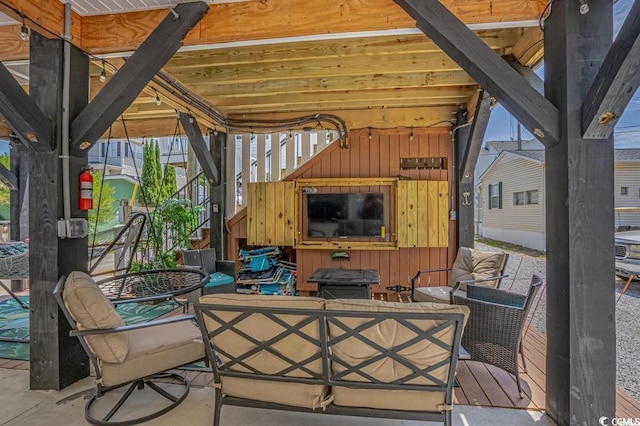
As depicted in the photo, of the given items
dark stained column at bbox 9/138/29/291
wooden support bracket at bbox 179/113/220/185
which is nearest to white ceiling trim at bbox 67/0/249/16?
wooden support bracket at bbox 179/113/220/185

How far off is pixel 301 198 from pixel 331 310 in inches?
149

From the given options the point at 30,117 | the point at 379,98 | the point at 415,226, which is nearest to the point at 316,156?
the point at 379,98

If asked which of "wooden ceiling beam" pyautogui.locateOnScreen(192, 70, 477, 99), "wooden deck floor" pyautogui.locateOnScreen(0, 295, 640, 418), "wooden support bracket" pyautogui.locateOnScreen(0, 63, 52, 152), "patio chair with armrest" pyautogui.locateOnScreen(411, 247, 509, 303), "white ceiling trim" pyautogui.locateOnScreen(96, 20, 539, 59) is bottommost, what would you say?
"wooden deck floor" pyautogui.locateOnScreen(0, 295, 640, 418)

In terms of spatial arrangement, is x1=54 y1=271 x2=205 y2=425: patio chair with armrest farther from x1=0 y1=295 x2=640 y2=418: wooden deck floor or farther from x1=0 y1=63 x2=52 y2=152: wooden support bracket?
x1=0 y1=63 x2=52 y2=152: wooden support bracket

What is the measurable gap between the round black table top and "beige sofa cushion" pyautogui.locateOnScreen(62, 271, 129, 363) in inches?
24.0

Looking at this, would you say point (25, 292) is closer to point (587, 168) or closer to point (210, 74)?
point (210, 74)

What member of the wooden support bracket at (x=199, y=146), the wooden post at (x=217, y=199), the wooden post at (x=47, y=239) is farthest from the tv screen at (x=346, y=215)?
the wooden post at (x=47, y=239)

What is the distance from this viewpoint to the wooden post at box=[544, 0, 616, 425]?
74.3 inches

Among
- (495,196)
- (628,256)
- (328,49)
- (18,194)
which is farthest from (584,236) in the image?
(495,196)

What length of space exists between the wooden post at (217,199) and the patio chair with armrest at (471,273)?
325 cm

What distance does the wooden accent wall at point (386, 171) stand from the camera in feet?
17.1

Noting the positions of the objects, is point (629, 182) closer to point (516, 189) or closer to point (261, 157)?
point (516, 189)

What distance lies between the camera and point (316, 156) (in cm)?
541

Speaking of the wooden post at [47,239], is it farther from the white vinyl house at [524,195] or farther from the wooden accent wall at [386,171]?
the white vinyl house at [524,195]
